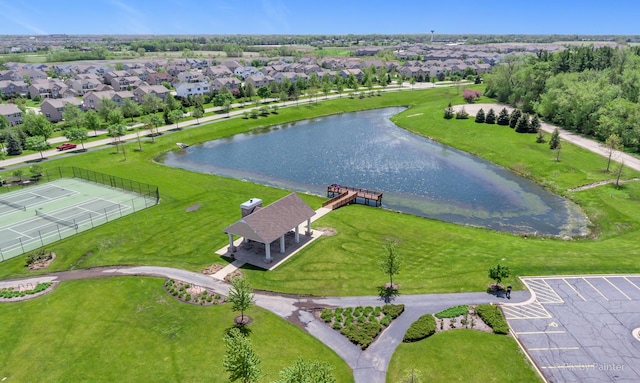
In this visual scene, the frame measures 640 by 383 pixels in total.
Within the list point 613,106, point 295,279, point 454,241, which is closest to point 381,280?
point 295,279

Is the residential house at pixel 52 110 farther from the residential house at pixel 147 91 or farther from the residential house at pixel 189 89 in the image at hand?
the residential house at pixel 189 89

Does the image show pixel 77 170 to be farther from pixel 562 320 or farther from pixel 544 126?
pixel 544 126

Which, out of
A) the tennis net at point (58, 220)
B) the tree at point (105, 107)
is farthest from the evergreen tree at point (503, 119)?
the tree at point (105, 107)

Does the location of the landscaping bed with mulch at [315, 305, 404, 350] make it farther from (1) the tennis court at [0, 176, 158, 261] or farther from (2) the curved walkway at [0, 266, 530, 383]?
(1) the tennis court at [0, 176, 158, 261]

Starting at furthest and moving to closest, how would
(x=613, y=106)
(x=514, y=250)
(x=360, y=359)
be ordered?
(x=613, y=106), (x=514, y=250), (x=360, y=359)

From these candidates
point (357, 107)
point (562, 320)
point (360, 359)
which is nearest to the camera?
point (360, 359)

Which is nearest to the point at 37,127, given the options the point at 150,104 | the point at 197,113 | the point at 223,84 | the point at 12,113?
the point at 12,113
